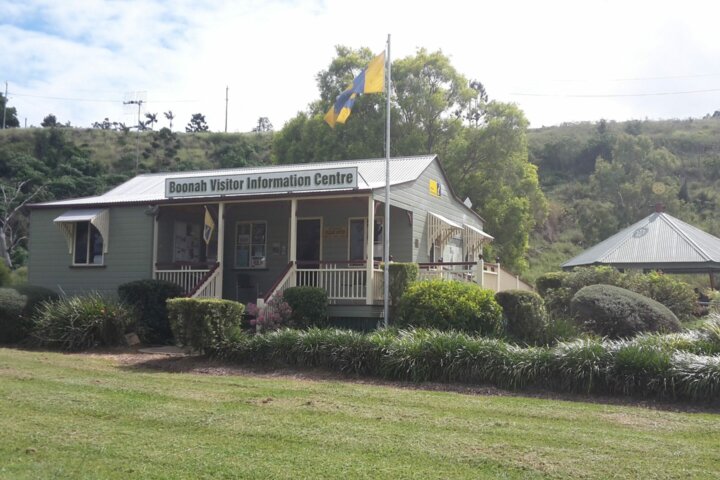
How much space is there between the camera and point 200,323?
13.7m

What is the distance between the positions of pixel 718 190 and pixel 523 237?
32965 millimetres

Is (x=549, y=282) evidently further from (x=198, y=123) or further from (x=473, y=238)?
(x=198, y=123)

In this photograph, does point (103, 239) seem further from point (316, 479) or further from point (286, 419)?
point (316, 479)

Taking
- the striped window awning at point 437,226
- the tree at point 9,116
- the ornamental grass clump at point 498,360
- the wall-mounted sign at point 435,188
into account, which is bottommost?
the ornamental grass clump at point 498,360

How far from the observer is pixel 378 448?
24.4 feet

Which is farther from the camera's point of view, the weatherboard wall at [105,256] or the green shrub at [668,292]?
the green shrub at [668,292]

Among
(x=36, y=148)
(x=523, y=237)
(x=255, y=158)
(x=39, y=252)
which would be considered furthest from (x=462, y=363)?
(x=36, y=148)

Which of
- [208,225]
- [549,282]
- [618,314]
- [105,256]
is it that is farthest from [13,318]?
[549,282]

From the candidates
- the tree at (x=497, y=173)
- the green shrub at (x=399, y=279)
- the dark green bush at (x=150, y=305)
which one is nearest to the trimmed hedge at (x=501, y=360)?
the green shrub at (x=399, y=279)

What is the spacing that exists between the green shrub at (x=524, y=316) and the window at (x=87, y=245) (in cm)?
1165

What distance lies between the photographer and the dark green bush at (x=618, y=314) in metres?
15.2

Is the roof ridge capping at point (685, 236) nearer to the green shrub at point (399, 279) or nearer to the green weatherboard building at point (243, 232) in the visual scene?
the green weatherboard building at point (243, 232)

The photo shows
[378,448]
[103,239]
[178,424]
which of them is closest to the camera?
[378,448]

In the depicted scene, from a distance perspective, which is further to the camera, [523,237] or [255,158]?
[255,158]
